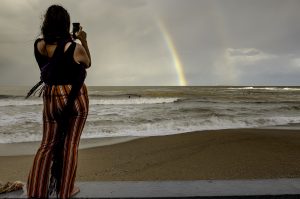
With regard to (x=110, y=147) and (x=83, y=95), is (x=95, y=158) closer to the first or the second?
(x=110, y=147)

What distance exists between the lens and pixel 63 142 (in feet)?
8.87

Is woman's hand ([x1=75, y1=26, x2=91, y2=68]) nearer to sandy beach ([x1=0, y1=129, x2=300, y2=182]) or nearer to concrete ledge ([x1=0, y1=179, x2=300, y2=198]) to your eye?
concrete ledge ([x1=0, y1=179, x2=300, y2=198])

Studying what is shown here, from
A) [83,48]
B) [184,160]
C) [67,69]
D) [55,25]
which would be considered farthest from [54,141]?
[184,160]

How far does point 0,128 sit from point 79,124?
39.1 ft

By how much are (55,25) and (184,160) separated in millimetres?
6176

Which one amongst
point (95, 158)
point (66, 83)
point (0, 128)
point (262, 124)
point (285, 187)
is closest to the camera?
point (66, 83)

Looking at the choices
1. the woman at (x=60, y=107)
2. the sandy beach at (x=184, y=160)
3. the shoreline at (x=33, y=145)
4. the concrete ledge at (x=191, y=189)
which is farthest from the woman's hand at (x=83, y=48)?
the shoreline at (x=33, y=145)

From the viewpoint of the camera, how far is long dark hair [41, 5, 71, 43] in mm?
2674

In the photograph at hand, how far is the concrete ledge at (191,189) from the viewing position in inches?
112

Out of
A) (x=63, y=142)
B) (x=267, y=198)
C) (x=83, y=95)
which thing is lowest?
(x=267, y=198)

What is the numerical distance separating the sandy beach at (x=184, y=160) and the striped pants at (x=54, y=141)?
3996 millimetres

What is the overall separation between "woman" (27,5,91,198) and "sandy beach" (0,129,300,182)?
4.01m

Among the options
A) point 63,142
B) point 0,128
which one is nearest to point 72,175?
point 63,142

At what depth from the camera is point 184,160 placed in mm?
8391
